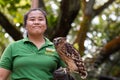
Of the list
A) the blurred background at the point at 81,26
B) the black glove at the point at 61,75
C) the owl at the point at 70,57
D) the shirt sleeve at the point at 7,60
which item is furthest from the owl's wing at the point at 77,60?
the blurred background at the point at 81,26

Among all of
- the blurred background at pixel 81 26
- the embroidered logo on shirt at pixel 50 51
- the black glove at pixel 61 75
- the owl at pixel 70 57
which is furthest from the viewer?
the blurred background at pixel 81 26

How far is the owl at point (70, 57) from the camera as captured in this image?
3.10m

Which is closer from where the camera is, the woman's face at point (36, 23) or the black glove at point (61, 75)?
the black glove at point (61, 75)

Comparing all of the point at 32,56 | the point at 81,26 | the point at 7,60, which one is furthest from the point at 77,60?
the point at 81,26

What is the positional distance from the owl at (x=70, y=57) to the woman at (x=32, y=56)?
117 millimetres

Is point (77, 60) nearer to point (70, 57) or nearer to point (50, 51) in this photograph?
point (70, 57)

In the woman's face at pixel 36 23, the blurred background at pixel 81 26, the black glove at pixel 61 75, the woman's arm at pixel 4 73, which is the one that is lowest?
the blurred background at pixel 81 26

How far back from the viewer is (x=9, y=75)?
3.36 m

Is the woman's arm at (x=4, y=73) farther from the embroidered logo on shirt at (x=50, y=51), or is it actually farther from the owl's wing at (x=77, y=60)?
the owl's wing at (x=77, y=60)

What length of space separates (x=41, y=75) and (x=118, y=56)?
982 cm

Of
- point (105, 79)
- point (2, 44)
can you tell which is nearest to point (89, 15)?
point (2, 44)

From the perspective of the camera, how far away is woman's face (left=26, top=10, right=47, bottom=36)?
3.25 m

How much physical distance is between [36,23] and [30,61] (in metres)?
0.31

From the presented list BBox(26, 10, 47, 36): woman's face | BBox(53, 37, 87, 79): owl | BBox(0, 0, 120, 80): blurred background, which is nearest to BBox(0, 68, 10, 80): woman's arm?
BBox(26, 10, 47, 36): woman's face
